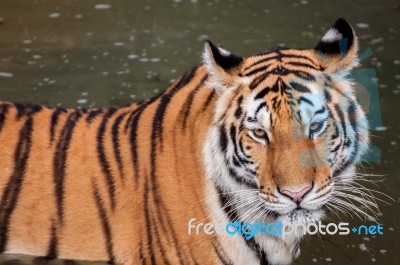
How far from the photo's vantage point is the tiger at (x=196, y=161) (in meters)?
2.29

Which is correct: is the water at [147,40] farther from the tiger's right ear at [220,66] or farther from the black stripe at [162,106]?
the tiger's right ear at [220,66]

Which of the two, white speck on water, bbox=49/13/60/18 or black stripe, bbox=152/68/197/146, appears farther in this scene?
white speck on water, bbox=49/13/60/18

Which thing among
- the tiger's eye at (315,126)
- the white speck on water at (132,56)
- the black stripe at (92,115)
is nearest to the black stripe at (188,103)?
the black stripe at (92,115)

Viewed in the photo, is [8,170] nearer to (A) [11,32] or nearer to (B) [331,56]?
(B) [331,56]

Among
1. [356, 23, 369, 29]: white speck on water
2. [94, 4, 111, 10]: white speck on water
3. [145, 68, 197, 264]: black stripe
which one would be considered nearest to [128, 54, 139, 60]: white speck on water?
[94, 4, 111, 10]: white speck on water

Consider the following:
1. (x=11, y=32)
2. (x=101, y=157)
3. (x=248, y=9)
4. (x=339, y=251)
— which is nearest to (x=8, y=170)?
(x=101, y=157)

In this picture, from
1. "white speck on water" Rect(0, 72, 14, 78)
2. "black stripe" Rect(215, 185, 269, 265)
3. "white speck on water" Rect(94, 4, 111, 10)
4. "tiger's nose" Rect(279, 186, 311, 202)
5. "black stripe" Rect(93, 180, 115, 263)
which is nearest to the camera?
"tiger's nose" Rect(279, 186, 311, 202)

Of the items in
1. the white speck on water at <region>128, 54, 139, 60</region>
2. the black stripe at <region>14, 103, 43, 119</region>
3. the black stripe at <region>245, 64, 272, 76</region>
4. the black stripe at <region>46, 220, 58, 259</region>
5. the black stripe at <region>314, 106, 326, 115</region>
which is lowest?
the black stripe at <region>46, 220, 58, 259</region>

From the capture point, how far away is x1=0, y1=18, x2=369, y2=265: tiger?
229 centimetres

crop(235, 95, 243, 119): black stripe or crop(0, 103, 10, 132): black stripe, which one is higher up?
crop(0, 103, 10, 132): black stripe

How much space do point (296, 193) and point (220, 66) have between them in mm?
465

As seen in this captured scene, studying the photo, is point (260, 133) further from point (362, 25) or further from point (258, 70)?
point (362, 25)

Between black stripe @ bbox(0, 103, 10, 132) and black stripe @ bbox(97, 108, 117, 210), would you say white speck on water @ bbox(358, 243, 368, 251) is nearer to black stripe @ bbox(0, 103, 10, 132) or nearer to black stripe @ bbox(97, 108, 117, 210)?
black stripe @ bbox(97, 108, 117, 210)

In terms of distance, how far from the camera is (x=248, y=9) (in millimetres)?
5332
